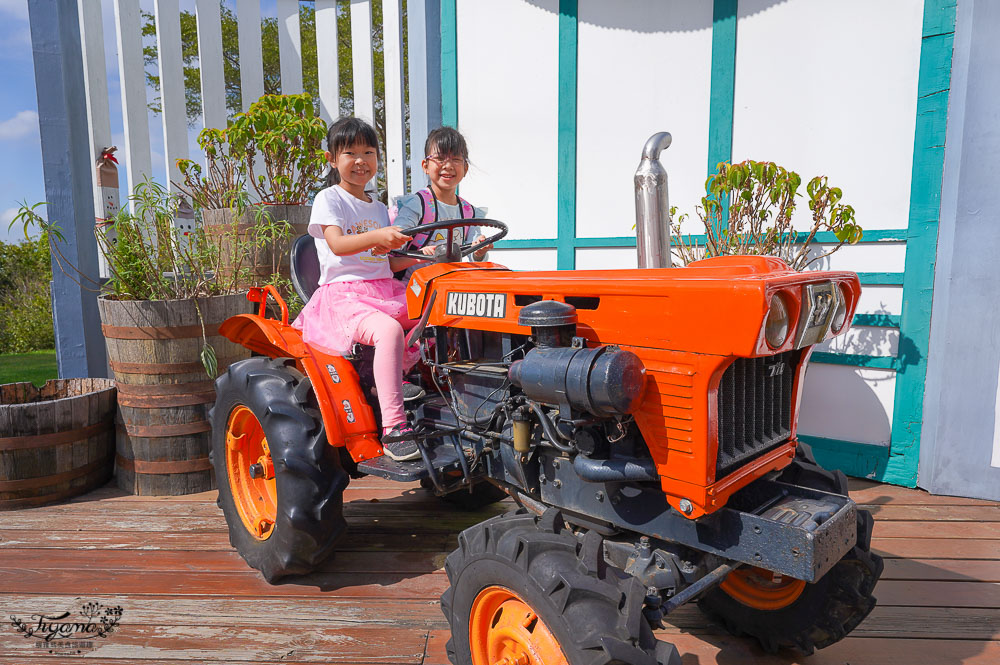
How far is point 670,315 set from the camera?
145 centimetres

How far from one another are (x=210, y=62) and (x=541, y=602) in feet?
14.8

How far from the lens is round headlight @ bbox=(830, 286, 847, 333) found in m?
1.62

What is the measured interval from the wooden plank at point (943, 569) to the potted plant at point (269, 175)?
3.23 m

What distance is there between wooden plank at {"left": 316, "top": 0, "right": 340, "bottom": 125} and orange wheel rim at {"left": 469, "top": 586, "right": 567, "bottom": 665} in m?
3.96

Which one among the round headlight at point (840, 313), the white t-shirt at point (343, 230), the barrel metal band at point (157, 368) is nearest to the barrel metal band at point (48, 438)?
the barrel metal band at point (157, 368)

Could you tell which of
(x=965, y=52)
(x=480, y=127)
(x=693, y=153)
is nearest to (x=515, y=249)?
(x=480, y=127)

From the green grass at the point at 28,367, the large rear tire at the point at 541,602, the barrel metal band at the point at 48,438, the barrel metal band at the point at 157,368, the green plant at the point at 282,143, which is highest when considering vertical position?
the green plant at the point at 282,143

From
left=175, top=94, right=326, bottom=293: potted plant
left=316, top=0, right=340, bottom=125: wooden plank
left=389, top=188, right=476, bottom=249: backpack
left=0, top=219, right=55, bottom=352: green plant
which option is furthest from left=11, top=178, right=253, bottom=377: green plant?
left=0, top=219, right=55, bottom=352: green plant

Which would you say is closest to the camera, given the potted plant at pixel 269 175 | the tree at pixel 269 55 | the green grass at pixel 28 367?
the potted plant at pixel 269 175

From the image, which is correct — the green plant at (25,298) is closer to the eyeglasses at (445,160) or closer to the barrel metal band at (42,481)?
the barrel metal band at (42,481)

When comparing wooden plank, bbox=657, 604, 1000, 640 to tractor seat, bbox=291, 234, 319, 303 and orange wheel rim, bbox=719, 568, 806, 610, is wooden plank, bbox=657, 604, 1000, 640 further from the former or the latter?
tractor seat, bbox=291, 234, 319, 303

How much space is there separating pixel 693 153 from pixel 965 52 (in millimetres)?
1285

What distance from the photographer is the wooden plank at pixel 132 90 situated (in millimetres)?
4164

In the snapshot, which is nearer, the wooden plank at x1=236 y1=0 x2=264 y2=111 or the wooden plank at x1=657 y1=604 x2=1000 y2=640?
the wooden plank at x1=657 y1=604 x2=1000 y2=640
